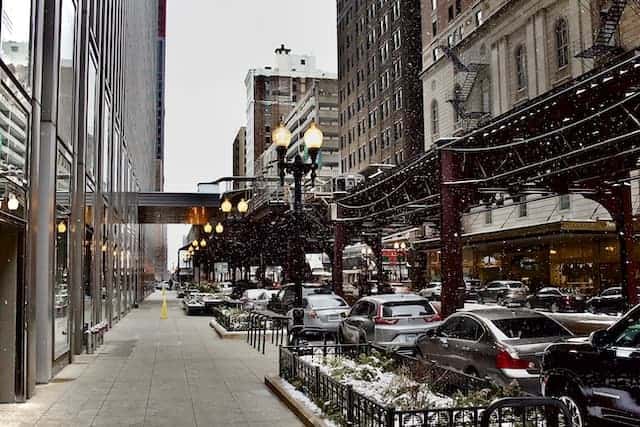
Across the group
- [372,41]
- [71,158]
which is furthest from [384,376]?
[372,41]

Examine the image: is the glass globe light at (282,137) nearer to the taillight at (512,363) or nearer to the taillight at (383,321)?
the taillight at (383,321)

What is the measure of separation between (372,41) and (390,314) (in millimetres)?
83097

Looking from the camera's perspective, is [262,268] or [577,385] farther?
[262,268]

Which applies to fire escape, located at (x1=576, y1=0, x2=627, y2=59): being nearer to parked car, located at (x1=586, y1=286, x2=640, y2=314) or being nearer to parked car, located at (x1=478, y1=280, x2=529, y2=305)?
parked car, located at (x1=586, y1=286, x2=640, y2=314)

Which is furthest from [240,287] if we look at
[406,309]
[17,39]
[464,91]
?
[17,39]

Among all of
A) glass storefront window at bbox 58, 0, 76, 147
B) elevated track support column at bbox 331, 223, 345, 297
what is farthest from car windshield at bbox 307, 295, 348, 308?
elevated track support column at bbox 331, 223, 345, 297

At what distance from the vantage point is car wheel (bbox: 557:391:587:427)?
8298mm

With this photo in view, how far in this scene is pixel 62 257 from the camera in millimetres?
15867

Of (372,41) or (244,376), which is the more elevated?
(372,41)

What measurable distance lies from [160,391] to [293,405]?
3170mm

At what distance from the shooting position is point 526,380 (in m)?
10.9

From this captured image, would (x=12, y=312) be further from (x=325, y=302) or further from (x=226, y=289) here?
(x=226, y=289)

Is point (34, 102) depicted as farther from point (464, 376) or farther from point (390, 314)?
point (390, 314)

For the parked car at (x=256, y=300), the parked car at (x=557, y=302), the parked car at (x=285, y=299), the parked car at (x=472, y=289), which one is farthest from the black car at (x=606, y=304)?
the parked car at (x=256, y=300)
